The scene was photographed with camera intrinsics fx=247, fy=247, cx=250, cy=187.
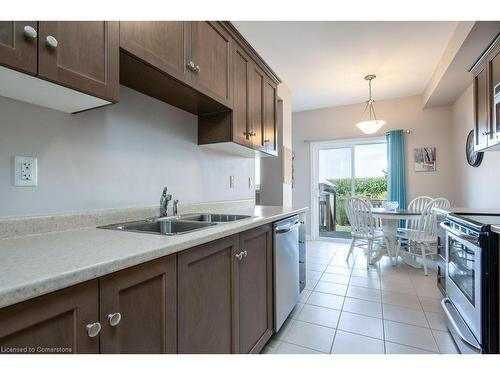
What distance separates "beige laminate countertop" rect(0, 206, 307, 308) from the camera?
0.53 metres

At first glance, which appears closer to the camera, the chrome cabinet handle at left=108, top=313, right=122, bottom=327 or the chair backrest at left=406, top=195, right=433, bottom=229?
the chrome cabinet handle at left=108, top=313, right=122, bottom=327

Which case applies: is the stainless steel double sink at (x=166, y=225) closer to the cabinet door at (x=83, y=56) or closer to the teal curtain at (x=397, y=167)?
the cabinet door at (x=83, y=56)

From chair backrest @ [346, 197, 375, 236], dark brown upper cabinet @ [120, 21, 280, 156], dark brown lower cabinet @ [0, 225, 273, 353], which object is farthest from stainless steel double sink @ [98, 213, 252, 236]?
chair backrest @ [346, 197, 375, 236]

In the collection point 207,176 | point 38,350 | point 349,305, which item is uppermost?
point 207,176

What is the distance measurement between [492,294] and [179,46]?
216 cm

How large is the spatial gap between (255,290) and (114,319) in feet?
2.94

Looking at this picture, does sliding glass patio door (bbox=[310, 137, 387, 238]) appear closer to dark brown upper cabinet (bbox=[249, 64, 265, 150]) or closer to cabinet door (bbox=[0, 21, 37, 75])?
dark brown upper cabinet (bbox=[249, 64, 265, 150])

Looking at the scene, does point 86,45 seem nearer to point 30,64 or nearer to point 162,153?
point 30,64

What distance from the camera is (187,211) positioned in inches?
74.2

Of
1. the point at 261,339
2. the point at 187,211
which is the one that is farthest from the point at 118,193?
the point at 261,339

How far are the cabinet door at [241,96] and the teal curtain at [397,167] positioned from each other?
3.37m

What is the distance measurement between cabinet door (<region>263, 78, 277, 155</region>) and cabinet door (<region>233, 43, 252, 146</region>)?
37 centimetres

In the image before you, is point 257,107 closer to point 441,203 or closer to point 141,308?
point 141,308
